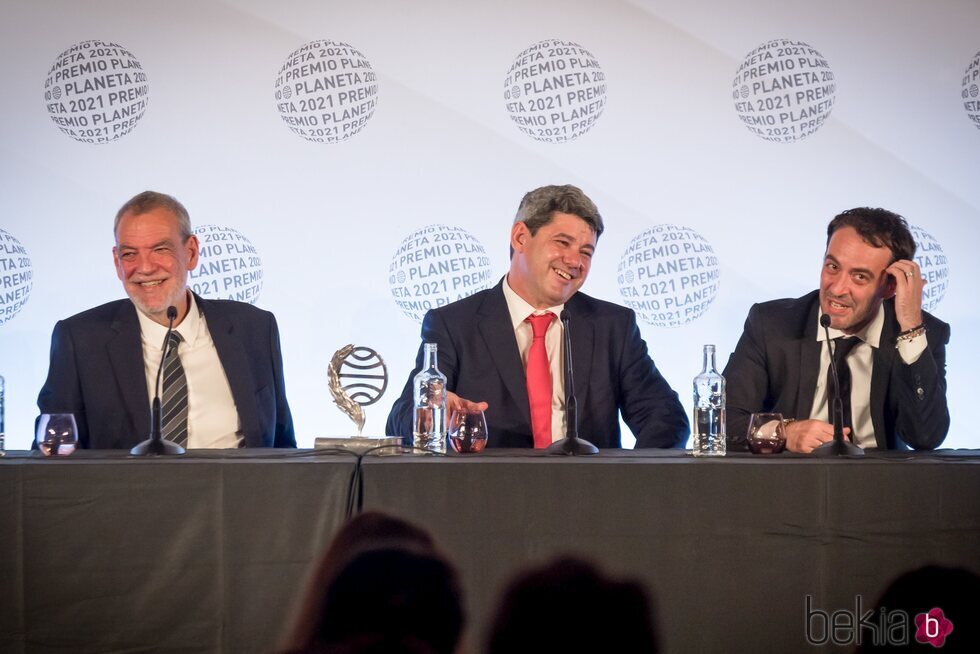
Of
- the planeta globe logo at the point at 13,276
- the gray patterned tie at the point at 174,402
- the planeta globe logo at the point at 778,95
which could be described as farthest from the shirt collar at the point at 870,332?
the planeta globe logo at the point at 13,276

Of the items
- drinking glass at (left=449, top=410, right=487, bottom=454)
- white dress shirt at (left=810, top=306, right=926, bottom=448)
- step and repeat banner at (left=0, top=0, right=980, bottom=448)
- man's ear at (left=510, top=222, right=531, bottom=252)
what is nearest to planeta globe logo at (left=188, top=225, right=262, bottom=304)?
step and repeat banner at (left=0, top=0, right=980, bottom=448)

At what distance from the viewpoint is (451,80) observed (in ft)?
13.6

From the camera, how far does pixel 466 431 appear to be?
2.40m

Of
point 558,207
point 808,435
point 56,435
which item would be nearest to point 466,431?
point 808,435

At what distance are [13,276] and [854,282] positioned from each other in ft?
10.6

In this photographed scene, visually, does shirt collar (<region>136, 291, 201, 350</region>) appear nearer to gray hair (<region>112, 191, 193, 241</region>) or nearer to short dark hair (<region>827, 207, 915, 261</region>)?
gray hair (<region>112, 191, 193, 241</region>)

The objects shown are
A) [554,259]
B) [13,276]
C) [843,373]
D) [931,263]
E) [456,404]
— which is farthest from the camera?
[931,263]

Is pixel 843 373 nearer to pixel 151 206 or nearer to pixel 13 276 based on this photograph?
pixel 151 206

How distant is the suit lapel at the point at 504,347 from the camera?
3.27m

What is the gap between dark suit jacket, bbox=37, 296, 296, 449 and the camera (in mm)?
3145

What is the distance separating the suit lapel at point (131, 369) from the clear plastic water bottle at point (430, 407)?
108 centimetres

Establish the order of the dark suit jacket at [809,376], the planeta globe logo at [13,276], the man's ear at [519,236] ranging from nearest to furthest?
the dark suit jacket at [809,376] < the man's ear at [519,236] < the planeta globe logo at [13,276]

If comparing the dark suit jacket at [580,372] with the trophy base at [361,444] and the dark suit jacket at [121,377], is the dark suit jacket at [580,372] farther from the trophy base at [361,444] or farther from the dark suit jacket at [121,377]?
the trophy base at [361,444]

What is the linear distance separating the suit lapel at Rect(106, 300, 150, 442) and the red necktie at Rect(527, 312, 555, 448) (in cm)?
123
